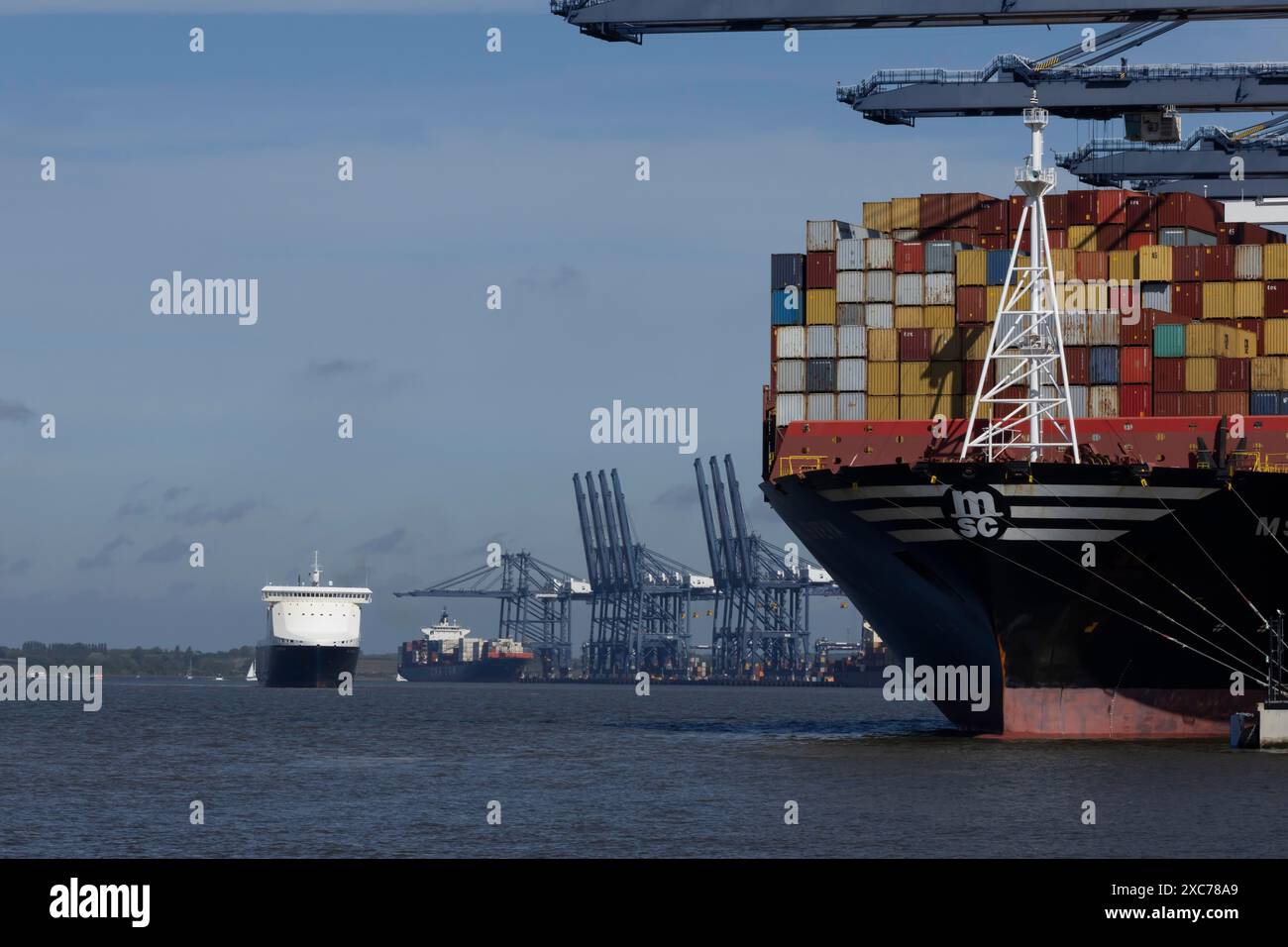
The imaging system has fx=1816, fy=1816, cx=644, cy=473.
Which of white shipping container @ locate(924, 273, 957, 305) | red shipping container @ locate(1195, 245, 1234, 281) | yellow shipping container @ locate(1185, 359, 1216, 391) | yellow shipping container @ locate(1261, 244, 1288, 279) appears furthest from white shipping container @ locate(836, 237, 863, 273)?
yellow shipping container @ locate(1261, 244, 1288, 279)

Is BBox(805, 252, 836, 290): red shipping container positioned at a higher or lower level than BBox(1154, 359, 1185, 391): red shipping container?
higher

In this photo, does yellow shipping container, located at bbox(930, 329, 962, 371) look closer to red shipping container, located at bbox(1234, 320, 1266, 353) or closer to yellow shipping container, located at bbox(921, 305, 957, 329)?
yellow shipping container, located at bbox(921, 305, 957, 329)

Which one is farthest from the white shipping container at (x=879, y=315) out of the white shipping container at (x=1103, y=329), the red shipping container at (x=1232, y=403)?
the red shipping container at (x=1232, y=403)

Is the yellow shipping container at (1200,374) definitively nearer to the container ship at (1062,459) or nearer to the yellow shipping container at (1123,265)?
the container ship at (1062,459)

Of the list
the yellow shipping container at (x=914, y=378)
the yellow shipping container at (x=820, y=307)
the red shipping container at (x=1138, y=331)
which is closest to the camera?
the red shipping container at (x=1138, y=331)

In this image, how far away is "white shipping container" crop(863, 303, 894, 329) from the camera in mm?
49438

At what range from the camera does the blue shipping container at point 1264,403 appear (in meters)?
45.1

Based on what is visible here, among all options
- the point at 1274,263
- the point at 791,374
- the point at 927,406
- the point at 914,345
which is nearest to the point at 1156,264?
the point at 1274,263

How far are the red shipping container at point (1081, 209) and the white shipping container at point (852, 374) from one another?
7913 mm

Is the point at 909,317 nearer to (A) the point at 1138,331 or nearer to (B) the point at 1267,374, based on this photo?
(A) the point at 1138,331

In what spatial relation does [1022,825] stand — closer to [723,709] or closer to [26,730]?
[26,730]

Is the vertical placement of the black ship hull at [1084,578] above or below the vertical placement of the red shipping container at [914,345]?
below

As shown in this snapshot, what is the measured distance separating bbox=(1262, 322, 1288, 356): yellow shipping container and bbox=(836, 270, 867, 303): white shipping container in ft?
34.6
